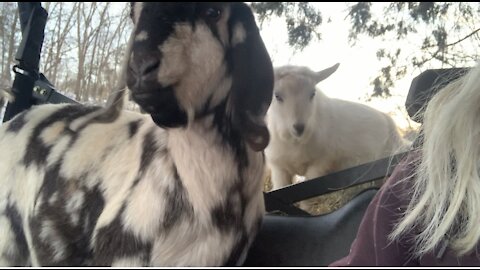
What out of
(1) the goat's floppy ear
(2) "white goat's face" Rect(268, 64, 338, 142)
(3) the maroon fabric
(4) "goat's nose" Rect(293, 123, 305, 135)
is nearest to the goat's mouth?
(1) the goat's floppy ear

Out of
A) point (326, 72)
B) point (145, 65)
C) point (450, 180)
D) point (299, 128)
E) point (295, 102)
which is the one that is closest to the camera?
point (145, 65)

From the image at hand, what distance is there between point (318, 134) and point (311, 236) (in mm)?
392

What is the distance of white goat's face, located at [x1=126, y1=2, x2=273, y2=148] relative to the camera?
658 millimetres

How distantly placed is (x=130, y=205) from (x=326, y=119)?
779 mm

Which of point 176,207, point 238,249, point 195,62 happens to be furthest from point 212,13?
point 238,249

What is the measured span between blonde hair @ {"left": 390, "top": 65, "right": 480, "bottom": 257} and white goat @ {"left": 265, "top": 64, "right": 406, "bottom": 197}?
0.21 m

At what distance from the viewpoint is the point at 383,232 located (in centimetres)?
111

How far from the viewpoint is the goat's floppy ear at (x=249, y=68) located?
75 cm

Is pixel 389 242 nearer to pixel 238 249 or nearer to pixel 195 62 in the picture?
pixel 238 249

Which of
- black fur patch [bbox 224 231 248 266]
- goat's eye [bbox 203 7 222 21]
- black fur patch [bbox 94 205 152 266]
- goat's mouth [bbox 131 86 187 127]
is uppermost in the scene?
goat's eye [bbox 203 7 222 21]

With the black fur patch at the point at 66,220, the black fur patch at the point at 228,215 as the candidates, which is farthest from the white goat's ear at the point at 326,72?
the black fur patch at the point at 66,220

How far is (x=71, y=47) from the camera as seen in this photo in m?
0.87

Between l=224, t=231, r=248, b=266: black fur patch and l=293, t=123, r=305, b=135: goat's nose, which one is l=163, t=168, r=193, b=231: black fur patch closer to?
l=224, t=231, r=248, b=266: black fur patch

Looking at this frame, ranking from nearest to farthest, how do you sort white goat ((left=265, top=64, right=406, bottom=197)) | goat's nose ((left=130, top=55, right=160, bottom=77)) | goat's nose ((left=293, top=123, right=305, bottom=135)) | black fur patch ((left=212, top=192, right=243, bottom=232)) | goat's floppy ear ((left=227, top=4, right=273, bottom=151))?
goat's nose ((left=130, top=55, right=160, bottom=77))
goat's floppy ear ((left=227, top=4, right=273, bottom=151))
black fur patch ((left=212, top=192, right=243, bottom=232))
white goat ((left=265, top=64, right=406, bottom=197))
goat's nose ((left=293, top=123, right=305, bottom=135))
